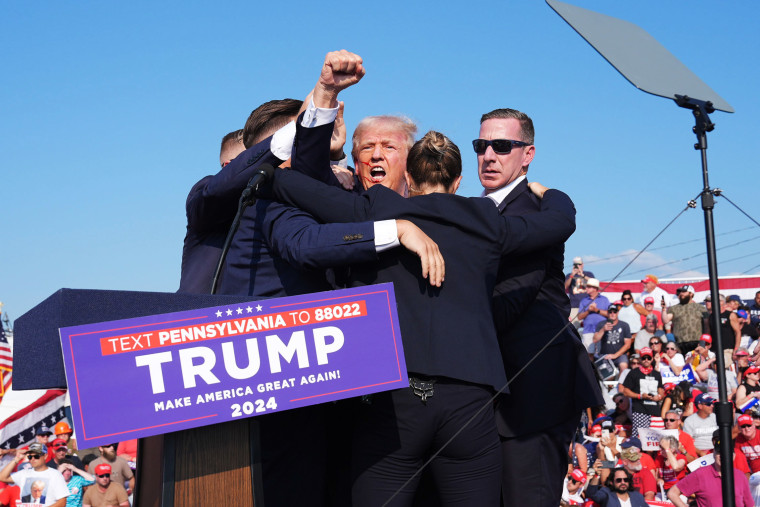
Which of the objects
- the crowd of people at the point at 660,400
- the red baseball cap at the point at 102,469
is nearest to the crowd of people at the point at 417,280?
the crowd of people at the point at 660,400

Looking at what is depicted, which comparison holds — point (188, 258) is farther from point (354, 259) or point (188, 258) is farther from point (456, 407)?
point (456, 407)

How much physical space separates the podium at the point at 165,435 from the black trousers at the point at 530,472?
3.81 feet

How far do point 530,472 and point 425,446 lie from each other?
637 mm

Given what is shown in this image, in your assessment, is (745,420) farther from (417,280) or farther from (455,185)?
(417,280)

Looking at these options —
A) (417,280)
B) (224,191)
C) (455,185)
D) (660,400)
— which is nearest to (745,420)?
(660,400)

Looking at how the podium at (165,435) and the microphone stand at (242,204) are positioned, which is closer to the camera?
the podium at (165,435)

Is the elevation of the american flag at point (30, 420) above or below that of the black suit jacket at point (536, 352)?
below

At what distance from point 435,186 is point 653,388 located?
9.63m

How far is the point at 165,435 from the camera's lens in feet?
7.42

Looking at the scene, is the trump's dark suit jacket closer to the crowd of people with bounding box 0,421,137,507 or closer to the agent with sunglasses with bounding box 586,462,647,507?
the agent with sunglasses with bounding box 586,462,647,507

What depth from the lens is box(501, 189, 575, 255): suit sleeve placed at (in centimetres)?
297

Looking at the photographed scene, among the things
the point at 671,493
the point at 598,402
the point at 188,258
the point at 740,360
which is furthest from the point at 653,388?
the point at 188,258

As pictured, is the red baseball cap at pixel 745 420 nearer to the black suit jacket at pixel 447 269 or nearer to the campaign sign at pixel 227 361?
the black suit jacket at pixel 447 269

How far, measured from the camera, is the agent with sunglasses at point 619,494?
27.4 feet
